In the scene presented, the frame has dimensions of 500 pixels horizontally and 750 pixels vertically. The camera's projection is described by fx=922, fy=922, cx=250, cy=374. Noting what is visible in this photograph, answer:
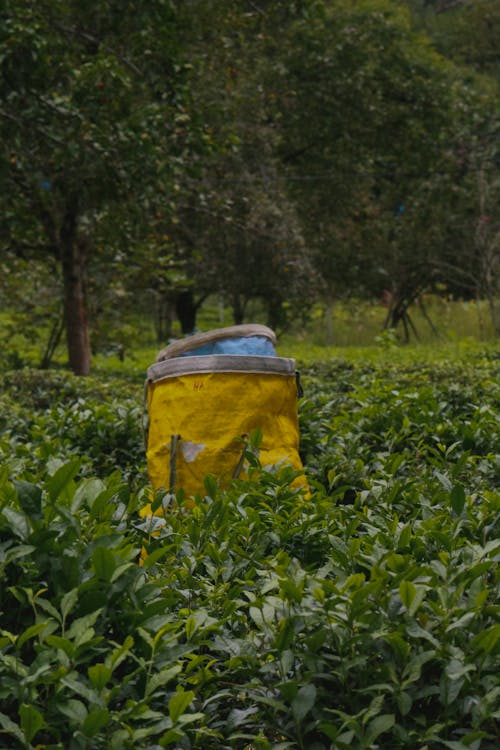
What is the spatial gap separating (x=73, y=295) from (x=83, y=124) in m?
3.13

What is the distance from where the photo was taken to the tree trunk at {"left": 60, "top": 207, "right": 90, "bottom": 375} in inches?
404

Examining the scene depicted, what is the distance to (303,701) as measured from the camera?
1.71 metres

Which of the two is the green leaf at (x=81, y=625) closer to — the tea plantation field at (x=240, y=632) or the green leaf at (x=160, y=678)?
the tea plantation field at (x=240, y=632)

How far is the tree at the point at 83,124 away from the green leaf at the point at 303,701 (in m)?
5.77

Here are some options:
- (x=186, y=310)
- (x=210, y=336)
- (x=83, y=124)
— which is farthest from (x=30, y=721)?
(x=186, y=310)

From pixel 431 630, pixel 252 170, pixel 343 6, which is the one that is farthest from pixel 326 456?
pixel 343 6

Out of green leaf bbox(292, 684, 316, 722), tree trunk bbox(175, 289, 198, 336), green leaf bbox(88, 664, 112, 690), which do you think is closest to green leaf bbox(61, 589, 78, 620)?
green leaf bbox(88, 664, 112, 690)

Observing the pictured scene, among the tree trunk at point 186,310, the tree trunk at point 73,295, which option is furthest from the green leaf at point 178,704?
the tree trunk at point 186,310

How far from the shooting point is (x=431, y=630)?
1832mm

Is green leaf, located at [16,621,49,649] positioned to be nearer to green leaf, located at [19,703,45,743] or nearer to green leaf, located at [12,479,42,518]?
green leaf, located at [19,703,45,743]

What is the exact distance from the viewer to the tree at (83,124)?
736 centimetres

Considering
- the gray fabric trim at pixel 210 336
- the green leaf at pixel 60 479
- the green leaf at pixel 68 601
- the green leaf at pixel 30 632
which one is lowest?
the green leaf at pixel 30 632

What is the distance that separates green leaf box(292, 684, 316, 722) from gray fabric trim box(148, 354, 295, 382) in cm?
195

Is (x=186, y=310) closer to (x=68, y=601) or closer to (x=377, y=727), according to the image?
(x=68, y=601)
